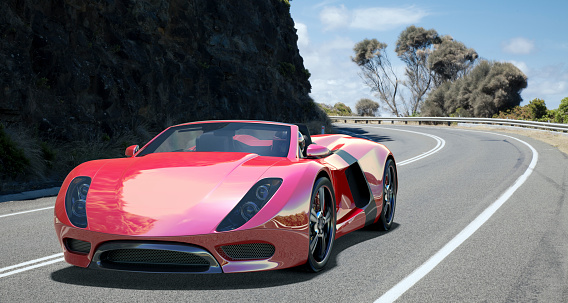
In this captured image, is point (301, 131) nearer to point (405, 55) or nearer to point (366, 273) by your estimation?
point (366, 273)

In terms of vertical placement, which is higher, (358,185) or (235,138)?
(235,138)

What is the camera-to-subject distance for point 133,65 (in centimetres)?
2105

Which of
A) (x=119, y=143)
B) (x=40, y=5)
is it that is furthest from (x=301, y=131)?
(x=40, y=5)

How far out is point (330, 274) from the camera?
4930mm

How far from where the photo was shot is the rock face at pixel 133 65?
623 inches

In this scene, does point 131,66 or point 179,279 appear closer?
point 179,279

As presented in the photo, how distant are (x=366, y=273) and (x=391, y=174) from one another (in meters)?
2.77

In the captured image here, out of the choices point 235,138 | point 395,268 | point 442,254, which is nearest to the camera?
point 395,268

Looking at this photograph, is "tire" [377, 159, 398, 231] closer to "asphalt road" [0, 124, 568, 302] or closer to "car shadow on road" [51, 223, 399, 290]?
"asphalt road" [0, 124, 568, 302]

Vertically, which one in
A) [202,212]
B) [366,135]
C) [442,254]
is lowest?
[366,135]

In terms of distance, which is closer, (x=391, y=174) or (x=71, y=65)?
(x=391, y=174)

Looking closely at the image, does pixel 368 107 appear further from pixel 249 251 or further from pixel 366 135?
pixel 249 251

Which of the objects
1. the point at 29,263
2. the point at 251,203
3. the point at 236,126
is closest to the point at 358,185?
the point at 236,126

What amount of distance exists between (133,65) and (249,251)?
17886mm
